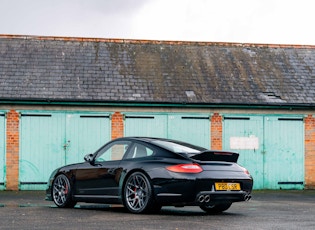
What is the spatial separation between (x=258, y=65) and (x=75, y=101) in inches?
280

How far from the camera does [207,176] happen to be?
416 inches

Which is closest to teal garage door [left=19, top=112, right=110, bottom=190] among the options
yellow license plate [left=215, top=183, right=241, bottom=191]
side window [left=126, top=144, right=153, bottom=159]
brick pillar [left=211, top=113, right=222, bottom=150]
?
brick pillar [left=211, top=113, right=222, bottom=150]

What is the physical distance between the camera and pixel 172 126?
21594mm

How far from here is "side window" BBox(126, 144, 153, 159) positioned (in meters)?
11.3

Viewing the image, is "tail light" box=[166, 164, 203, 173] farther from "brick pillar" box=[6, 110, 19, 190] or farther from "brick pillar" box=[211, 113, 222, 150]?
"brick pillar" box=[211, 113, 222, 150]

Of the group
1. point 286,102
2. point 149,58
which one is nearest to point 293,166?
point 286,102

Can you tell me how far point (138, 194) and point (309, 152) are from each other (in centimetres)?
1271

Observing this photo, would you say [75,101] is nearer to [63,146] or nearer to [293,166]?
[63,146]

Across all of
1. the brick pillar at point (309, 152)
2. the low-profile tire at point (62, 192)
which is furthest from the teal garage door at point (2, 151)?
the brick pillar at point (309, 152)

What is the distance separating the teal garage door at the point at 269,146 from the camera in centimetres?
2197

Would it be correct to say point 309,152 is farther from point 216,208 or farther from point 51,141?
point 216,208

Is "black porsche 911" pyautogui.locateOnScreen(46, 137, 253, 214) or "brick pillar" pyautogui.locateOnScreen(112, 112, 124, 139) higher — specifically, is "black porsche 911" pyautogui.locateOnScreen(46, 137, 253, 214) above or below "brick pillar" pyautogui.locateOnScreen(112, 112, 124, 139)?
below

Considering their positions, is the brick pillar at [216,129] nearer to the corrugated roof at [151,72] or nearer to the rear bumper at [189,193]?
the corrugated roof at [151,72]

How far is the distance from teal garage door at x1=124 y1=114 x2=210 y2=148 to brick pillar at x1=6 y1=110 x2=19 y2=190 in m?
3.37
